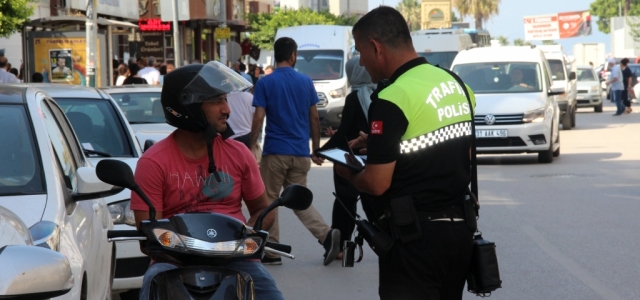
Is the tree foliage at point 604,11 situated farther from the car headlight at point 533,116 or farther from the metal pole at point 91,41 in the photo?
the car headlight at point 533,116

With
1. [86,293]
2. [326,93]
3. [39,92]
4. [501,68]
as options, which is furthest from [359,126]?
[326,93]

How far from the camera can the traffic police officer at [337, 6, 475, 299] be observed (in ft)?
13.6

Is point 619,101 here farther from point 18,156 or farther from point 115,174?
point 115,174

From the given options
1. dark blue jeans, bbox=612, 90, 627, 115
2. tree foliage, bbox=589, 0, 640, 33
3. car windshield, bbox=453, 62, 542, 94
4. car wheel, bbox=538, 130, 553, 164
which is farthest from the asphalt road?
tree foliage, bbox=589, 0, 640, 33

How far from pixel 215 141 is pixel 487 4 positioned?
82396mm

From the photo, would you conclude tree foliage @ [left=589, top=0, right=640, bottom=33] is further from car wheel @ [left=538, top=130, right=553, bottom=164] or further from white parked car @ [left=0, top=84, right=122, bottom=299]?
white parked car @ [left=0, top=84, right=122, bottom=299]

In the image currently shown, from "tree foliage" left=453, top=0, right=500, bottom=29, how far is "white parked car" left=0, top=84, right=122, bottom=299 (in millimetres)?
81017

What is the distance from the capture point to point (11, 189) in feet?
15.5

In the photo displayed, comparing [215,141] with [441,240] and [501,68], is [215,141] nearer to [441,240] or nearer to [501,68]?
[441,240]

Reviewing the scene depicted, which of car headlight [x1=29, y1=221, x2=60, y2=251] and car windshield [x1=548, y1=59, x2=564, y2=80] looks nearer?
car headlight [x1=29, y1=221, x2=60, y2=251]

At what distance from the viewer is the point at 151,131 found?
490 inches

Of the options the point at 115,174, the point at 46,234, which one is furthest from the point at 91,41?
the point at 115,174

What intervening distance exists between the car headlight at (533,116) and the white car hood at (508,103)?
7 centimetres

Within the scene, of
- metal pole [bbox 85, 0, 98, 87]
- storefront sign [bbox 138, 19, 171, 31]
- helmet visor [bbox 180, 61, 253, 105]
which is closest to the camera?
helmet visor [bbox 180, 61, 253, 105]
